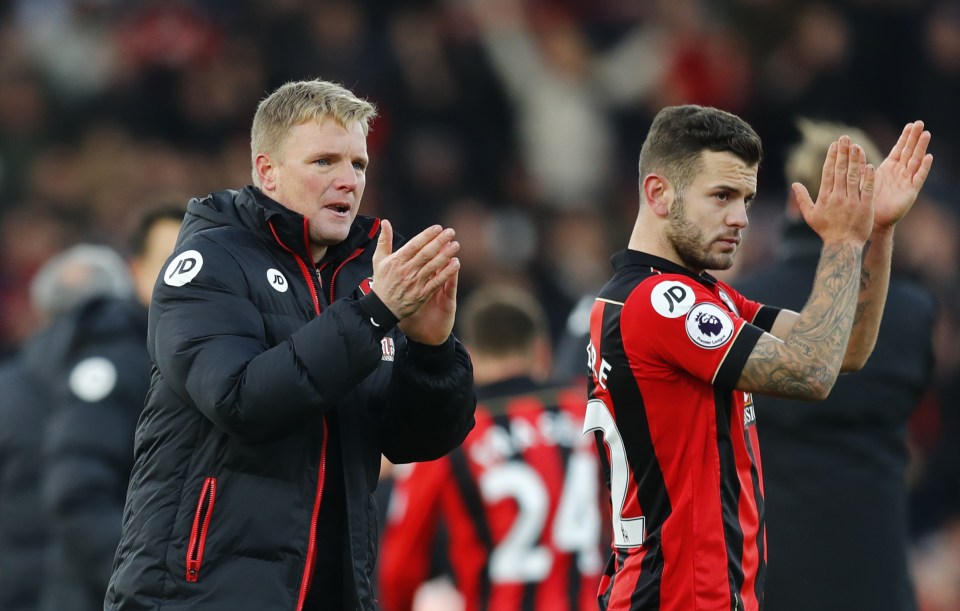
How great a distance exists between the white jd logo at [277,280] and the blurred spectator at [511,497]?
2435mm

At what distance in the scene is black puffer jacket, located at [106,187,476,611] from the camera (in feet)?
13.4

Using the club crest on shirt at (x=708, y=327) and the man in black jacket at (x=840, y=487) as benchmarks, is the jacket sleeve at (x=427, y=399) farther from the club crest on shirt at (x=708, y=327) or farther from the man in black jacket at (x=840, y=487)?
the man in black jacket at (x=840, y=487)

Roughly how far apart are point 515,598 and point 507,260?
5993 mm

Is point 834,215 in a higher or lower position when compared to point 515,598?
higher

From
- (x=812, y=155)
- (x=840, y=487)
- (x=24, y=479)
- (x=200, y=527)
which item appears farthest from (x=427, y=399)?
(x=24, y=479)

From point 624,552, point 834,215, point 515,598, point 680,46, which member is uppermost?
point 680,46

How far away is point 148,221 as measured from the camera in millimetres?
7043

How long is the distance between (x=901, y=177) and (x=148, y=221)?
3.65m

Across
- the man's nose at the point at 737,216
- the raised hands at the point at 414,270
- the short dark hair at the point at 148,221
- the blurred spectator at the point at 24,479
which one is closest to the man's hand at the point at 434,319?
the raised hands at the point at 414,270

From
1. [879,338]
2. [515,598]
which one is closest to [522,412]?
[515,598]

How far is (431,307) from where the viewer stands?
4.42 m

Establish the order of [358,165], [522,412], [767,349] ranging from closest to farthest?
[767,349], [358,165], [522,412]

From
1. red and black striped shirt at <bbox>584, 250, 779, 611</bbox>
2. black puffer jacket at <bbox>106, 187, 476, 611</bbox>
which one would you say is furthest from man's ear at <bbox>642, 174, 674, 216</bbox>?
black puffer jacket at <bbox>106, 187, 476, 611</bbox>

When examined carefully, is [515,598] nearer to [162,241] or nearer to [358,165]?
[162,241]
